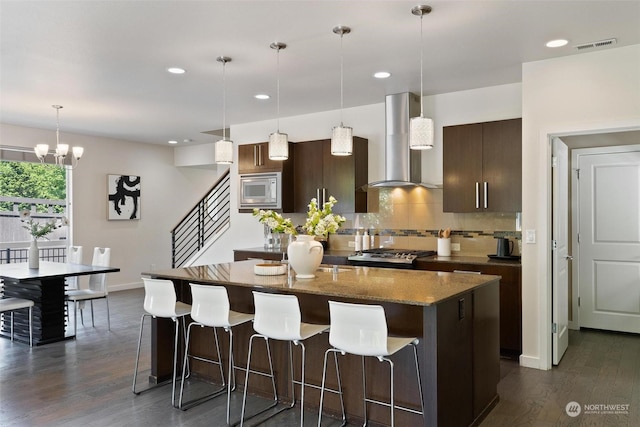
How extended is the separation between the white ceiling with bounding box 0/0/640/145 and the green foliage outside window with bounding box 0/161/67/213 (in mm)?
1827

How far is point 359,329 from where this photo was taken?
2.60 meters

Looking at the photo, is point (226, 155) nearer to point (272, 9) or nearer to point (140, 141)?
point (272, 9)

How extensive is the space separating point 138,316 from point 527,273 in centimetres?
484

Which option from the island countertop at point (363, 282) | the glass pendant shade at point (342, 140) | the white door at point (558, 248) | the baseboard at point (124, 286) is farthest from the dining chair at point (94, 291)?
the white door at point (558, 248)

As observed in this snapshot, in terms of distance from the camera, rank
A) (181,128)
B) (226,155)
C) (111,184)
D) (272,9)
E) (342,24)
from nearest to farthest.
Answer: (272,9) < (342,24) < (226,155) < (181,128) < (111,184)

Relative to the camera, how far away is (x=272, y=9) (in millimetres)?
3137

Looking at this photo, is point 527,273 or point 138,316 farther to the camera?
point 138,316

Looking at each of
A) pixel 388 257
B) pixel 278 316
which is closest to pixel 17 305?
pixel 278 316

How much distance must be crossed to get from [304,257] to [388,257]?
179cm

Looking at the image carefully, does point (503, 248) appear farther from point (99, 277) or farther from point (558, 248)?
point (99, 277)

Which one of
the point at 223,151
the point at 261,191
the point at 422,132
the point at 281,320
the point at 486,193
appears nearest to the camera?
the point at 281,320

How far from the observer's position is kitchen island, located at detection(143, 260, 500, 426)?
106 inches

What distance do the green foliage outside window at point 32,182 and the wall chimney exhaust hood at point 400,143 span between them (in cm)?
549

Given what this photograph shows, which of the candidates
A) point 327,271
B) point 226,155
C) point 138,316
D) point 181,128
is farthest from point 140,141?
point 327,271
